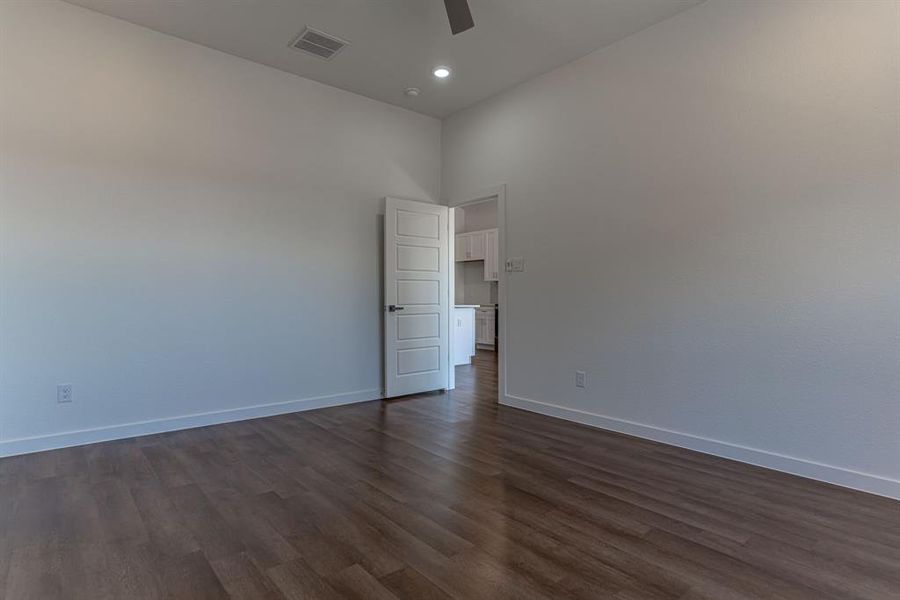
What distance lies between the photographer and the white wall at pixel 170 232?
3102 mm

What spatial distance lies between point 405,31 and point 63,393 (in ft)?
12.1

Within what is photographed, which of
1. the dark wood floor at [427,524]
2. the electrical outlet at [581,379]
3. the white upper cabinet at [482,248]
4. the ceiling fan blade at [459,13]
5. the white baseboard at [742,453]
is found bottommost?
the dark wood floor at [427,524]

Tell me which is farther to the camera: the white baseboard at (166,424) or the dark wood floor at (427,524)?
the white baseboard at (166,424)

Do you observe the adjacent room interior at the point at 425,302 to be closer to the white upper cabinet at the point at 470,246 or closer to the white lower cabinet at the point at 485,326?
the white lower cabinet at the point at 485,326

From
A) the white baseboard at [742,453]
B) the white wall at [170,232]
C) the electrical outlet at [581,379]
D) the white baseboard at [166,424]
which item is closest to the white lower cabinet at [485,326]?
the white wall at [170,232]

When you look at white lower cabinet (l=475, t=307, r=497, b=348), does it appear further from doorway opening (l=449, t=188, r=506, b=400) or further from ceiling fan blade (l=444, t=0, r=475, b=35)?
ceiling fan blade (l=444, t=0, r=475, b=35)

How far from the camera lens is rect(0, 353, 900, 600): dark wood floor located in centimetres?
169

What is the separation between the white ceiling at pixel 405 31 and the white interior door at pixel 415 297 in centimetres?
141

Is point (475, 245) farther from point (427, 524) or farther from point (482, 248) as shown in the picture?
point (427, 524)

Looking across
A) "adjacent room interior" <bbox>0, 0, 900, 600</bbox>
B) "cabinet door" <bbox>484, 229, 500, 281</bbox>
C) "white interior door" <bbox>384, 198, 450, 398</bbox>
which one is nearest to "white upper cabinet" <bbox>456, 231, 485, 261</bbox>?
"cabinet door" <bbox>484, 229, 500, 281</bbox>

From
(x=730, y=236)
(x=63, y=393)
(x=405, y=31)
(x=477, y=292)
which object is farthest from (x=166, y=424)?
(x=477, y=292)

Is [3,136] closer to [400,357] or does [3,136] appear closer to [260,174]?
[260,174]

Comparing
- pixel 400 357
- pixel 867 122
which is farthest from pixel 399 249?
pixel 867 122

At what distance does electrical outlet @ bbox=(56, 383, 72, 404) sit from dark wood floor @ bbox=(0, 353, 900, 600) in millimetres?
379
